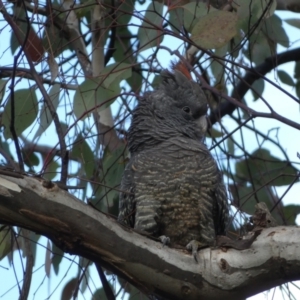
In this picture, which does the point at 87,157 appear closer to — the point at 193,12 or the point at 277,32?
the point at 193,12

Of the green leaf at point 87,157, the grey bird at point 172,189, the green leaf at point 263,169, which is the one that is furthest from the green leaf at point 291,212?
the green leaf at point 87,157

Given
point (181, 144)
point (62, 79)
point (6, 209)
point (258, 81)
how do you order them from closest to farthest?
point (6, 209) < point (62, 79) < point (181, 144) < point (258, 81)

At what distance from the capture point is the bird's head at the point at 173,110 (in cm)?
309

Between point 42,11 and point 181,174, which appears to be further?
point 42,11

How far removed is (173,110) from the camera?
3.20 metres

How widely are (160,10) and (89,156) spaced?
28.0 inches

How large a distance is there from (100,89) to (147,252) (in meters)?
1.01

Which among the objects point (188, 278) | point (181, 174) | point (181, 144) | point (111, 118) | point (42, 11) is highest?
point (42, 11)

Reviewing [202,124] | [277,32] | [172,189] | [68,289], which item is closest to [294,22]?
[277,32]

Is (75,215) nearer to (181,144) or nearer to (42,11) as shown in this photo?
(181,144)

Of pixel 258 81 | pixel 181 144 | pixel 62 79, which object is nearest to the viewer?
pixel 62 79

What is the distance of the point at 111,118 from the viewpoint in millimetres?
3432

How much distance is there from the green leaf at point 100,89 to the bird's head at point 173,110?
331 mm

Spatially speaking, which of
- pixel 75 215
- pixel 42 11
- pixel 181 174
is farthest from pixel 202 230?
pixel 42 11
